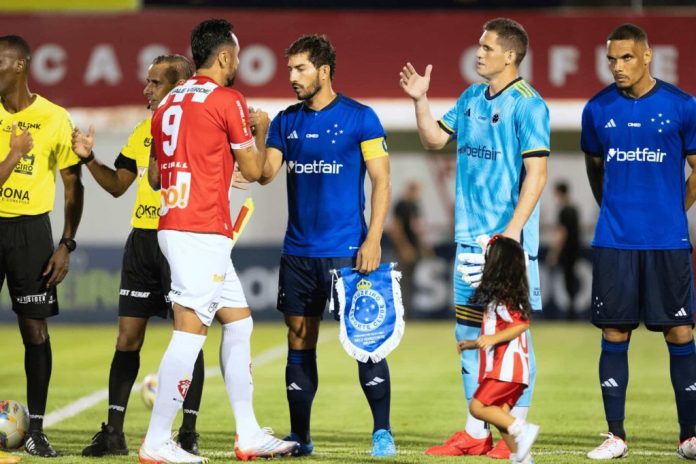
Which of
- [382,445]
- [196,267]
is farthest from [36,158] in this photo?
[382,445]

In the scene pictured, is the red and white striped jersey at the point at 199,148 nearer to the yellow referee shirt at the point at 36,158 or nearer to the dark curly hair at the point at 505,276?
the yellow referee shirt at the point at 36,158

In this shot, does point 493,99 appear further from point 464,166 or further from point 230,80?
point 230,80

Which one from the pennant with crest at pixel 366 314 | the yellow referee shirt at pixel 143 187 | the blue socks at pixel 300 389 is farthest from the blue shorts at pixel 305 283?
the yellow referee shirt at pixel 143 187

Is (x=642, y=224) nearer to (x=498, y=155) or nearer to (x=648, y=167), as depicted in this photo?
(x=648, y=167)

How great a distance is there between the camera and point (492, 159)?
7.22 m

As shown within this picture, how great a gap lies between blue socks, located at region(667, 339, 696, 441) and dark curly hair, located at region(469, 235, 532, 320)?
1.46 metres

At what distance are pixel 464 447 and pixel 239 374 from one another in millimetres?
1374

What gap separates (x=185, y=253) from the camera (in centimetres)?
648

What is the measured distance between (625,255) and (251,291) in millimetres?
12469

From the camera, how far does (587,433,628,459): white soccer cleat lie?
6973 mm

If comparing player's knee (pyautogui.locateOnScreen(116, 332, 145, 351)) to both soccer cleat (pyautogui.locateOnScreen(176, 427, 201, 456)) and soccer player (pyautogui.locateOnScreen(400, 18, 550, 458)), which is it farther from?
soccer player (pyautogui.locateOnScreen(400, 18, 550, 458))

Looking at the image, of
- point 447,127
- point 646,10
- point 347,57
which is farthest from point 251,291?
point 447,127

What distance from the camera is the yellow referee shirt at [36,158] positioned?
7.23 metres

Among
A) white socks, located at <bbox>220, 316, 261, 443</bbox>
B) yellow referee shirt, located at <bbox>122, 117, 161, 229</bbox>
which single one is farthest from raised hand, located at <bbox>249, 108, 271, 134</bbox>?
white socks, located at <bbox>220, 316, 261, 443</bbox>
